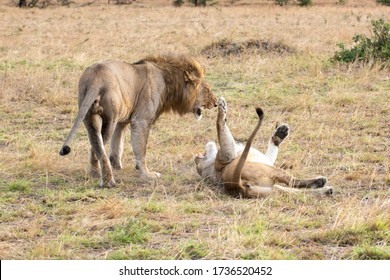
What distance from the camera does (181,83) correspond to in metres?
7.29

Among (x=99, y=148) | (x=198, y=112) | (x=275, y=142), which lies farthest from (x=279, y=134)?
(x=99, y=148)

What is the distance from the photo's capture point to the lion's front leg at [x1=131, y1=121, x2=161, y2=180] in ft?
22.8

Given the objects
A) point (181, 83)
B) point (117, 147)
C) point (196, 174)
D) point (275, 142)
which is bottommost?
point (196, 174)

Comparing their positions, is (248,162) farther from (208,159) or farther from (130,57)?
(130,57)

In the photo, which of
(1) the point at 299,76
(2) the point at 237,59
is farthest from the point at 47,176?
(2) the point at 237,59

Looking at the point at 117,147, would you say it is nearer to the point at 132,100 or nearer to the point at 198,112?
the point at 132,100

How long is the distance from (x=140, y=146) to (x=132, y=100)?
0.44m

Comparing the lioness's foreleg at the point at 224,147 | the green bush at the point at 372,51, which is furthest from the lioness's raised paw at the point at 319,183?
the green bush at the point at 372,51

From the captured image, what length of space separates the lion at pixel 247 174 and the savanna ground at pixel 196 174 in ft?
0.43

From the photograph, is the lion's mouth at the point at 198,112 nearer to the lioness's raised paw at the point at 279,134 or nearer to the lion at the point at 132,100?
the lion at the point at 132,100

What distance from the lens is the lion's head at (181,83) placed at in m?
7.28

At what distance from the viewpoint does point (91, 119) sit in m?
6.56

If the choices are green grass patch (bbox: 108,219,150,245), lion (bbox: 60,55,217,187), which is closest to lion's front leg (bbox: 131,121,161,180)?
lion (bbox: 60,55,217,187)

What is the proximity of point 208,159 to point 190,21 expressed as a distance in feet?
58.8
